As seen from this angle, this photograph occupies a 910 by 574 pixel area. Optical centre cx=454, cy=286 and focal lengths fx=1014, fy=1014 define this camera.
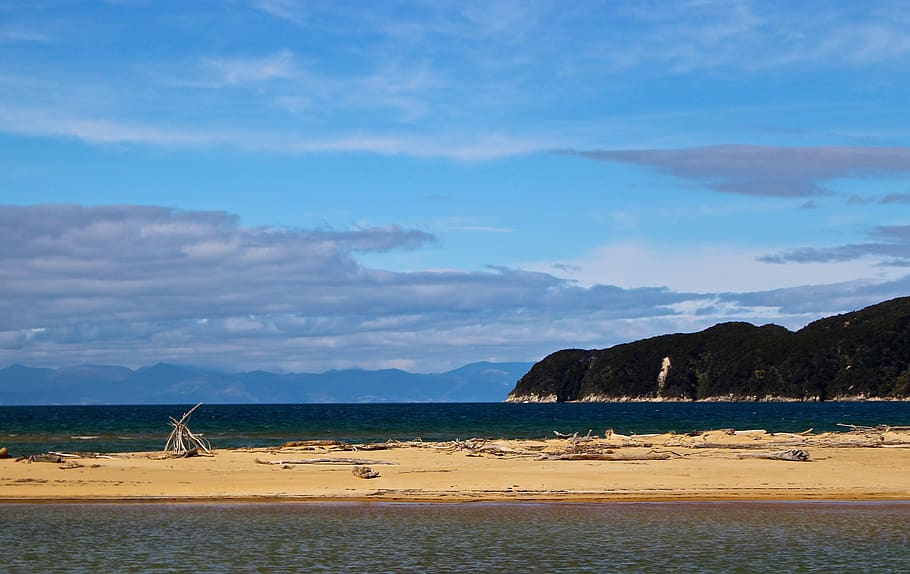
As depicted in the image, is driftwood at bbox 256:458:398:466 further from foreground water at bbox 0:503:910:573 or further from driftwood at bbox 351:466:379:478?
foreground water at bbox 0:503:910:573

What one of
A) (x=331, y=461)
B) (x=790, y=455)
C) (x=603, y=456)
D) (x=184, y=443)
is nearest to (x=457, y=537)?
(x=603, y=456)

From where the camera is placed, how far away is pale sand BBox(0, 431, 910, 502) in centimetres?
3238

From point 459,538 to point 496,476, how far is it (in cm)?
1206

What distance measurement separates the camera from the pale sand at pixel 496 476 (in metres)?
32.4

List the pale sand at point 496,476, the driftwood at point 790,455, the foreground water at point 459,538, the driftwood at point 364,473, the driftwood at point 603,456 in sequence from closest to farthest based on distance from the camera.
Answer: the foreground water at point 459,538
the pale sand at point 496,476
the driftwood at point 364,473
the driftwood at point 790,455
the driftwood at point 603,456

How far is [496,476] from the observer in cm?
3647

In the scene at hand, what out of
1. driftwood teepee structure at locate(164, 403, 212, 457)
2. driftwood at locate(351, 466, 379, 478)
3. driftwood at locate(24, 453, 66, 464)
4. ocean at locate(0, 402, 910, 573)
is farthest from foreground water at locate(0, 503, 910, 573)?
driftwood teepee structure at locate(164, 403, 212, 457)

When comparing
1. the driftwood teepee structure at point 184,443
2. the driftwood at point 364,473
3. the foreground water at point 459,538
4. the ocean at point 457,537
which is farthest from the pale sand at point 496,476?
the foreground water at point 459,538

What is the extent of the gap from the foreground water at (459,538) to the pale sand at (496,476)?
75.1 inches

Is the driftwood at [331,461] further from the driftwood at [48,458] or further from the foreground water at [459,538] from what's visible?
the foreground water at [459,538]

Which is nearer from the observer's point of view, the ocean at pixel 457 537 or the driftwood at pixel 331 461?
the ocean at pixel 457 537

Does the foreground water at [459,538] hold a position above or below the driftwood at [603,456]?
below

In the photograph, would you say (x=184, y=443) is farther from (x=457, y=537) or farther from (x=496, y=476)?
(x=457, y=537)

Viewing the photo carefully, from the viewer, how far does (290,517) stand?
93.1 feet
